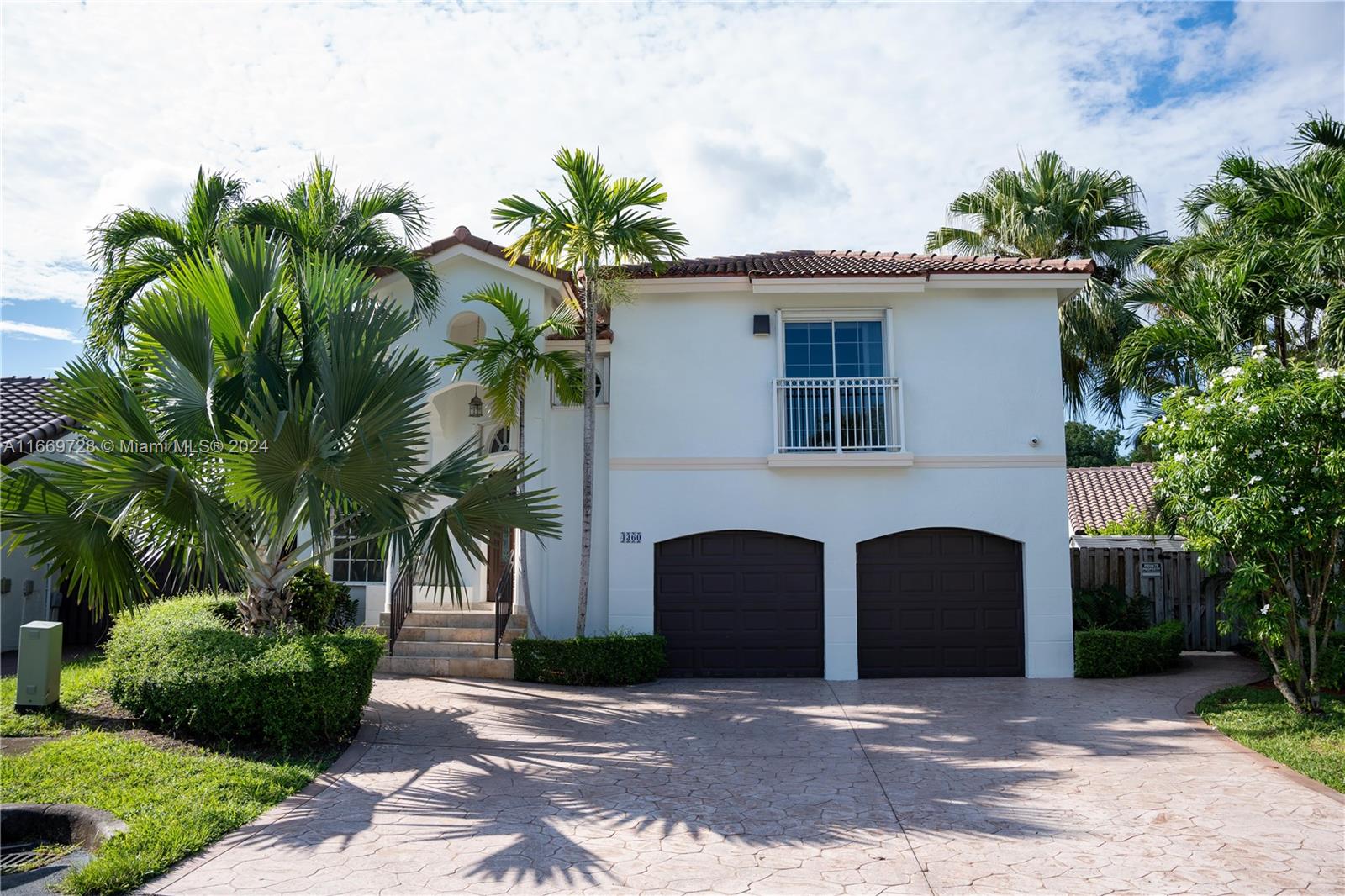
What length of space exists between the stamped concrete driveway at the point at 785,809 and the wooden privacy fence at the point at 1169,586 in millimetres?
5516

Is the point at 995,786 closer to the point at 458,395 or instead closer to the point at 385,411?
the point at 385,411

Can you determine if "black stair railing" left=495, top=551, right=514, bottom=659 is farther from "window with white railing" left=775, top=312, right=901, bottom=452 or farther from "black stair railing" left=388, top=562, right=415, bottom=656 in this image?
"window with white railing" left=775, top=312, right=901, bottom=452

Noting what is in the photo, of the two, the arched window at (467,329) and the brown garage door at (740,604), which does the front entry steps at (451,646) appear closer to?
the brown garage door at (740,604)

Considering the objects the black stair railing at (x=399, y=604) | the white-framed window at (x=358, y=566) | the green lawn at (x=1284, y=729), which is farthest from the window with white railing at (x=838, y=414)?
the white-framed window at (x=358, y=566)

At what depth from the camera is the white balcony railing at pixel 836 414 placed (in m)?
13.9

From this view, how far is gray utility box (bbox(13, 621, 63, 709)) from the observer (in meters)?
9.02

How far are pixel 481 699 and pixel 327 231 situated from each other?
655cm

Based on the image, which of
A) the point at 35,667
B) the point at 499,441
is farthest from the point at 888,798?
the point at 499,441

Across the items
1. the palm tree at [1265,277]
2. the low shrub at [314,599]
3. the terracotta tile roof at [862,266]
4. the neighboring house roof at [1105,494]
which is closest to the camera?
the palm tree at [1265,277]

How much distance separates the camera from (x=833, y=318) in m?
14.4

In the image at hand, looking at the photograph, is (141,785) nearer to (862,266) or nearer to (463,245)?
(463,245)

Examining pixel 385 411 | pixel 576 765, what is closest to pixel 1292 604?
pixel 576 765

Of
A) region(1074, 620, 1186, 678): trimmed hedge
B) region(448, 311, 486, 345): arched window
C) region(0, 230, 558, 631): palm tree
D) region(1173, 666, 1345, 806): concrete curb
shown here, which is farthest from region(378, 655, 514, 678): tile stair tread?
region(1173, 666, 1345, 806): concrete curb

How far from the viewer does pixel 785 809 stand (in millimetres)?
7047
